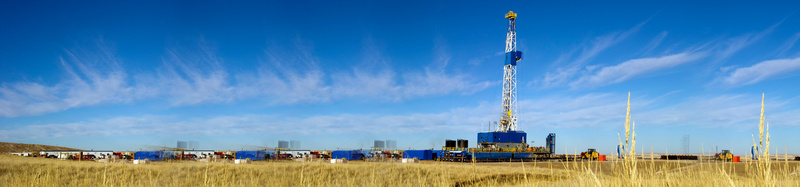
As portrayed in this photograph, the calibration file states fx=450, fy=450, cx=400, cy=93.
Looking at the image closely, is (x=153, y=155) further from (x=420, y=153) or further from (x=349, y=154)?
(x=420, y=153)

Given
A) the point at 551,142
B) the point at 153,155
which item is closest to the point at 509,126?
the point at 551,142

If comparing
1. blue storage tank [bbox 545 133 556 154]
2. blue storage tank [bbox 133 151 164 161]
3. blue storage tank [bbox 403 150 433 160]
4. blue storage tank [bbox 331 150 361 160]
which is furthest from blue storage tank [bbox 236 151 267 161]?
blue storage tank [bbox 545 133 556 154]

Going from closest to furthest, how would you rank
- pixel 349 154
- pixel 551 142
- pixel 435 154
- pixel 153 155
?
pixel 153 155
pixel 349 154
pixel 435 154
pixel 551 142

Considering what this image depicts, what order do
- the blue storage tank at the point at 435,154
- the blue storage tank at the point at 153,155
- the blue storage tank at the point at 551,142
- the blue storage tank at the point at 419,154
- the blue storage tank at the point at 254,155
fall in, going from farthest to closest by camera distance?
the blue storage tank at the point at 551,142, the blue storage tank at the point at 435,154, the blue storage tank at the point at 419,154, the blue storage tank at the point at 153,155, the blue storage tank at the point at 254,155

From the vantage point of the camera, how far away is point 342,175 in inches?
756

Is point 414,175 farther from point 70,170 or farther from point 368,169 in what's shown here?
point 70,170

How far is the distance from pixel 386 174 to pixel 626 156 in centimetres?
1610

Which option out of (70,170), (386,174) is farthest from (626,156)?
(70,170)

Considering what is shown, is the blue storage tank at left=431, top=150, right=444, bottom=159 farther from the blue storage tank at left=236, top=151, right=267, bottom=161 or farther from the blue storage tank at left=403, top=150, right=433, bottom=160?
the blue storage tank at left=236, top=151, right=267, bottom=161

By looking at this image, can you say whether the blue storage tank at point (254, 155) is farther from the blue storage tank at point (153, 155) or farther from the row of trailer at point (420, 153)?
the blue storage tank at point (153, 155)

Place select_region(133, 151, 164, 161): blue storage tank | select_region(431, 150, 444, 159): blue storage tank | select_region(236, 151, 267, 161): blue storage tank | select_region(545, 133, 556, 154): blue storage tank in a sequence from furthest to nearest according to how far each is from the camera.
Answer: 1. select_region(545, 133, 556, 154): blue storage tank
2. select_region(431, 150, 444, 159): blue storage tank
3. select_region(133, 151, 164, 161): blue storage tank
4. select_region(236, 151, 267, 161): blue storage tank

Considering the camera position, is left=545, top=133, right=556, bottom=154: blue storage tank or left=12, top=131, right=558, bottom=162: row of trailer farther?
left=545, top=133, right=556, bottom=154: blue storage tank

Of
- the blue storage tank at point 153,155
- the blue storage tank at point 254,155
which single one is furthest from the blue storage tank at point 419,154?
the blue storage tank at point 153,155

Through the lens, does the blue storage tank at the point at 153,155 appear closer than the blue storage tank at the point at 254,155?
No
